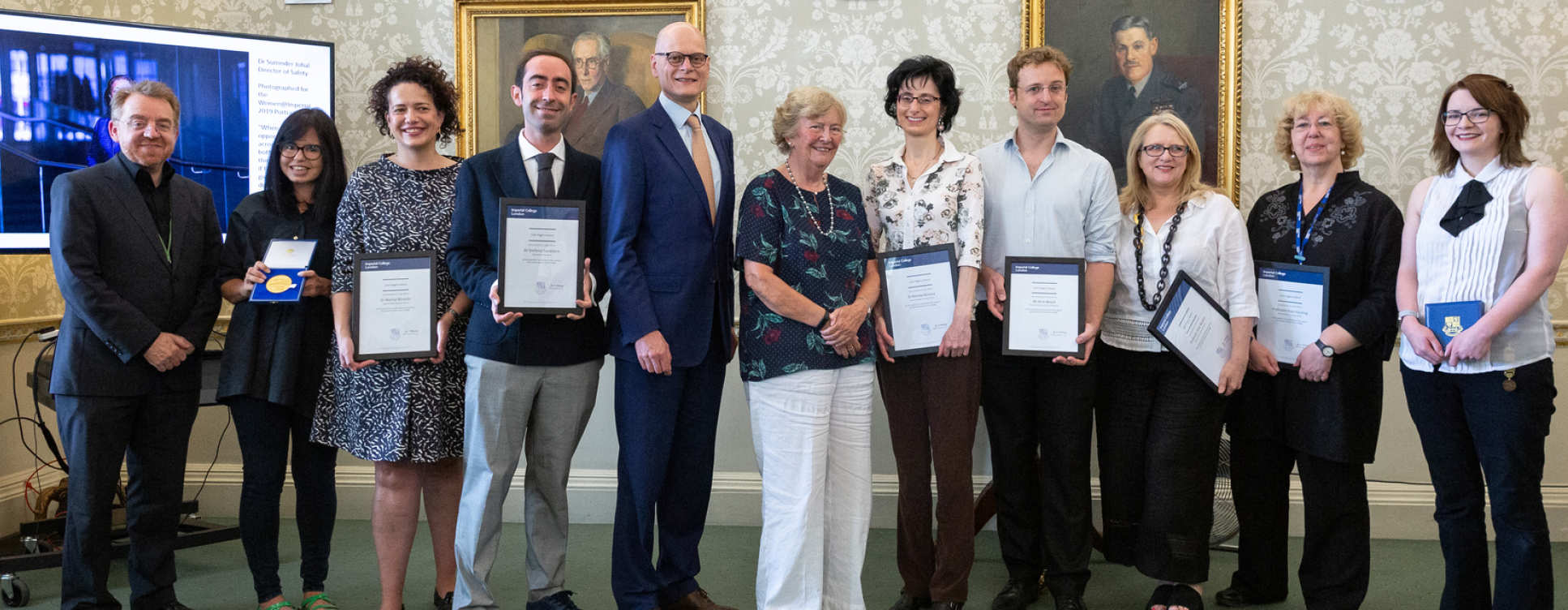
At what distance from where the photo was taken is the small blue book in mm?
2689

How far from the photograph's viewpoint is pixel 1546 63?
156 inches

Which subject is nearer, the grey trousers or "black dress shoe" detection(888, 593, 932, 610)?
the grey trousers

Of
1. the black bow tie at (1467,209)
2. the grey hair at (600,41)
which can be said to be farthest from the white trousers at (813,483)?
the grey hair at (600,41)

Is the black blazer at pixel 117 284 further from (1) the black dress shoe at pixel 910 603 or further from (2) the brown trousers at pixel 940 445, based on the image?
(1) the black dress shoe at pixel 910 603

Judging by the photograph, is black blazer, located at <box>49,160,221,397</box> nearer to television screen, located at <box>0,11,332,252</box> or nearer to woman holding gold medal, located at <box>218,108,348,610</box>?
woman holding gold medal, located at <box>218,108,348,610</box>

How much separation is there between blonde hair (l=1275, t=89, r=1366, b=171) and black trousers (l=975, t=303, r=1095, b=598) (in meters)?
0.96

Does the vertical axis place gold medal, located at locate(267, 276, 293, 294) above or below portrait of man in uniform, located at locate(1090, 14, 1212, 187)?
below

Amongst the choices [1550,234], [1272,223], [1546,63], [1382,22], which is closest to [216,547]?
[1272,223]

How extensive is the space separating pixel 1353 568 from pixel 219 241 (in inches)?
139

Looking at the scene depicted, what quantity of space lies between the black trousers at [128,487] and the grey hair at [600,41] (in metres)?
1.95

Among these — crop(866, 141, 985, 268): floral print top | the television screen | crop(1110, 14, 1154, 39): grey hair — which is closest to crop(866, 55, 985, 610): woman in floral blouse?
crop(866, 141, 985, 268): floral print top

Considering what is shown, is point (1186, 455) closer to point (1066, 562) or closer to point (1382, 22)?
point (1066, 562)

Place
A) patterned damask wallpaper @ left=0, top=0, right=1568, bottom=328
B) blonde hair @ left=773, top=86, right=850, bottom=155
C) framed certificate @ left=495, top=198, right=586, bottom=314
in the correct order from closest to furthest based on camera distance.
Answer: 1. framed certificate @ left=495, top=198, right=586, bottom=314
2. blonde hair @ left=773, top=86, right=850, bottom=155
3. patterned damask wallpaper @ left=0, top=0, right=1568, bottom=328

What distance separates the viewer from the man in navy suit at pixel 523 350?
2793 millimetres
